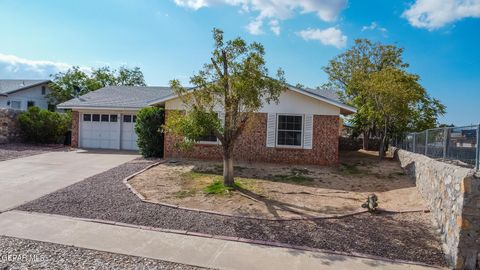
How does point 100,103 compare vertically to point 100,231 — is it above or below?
above

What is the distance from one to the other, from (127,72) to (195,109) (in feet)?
126

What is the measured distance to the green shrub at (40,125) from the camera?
18562 mm

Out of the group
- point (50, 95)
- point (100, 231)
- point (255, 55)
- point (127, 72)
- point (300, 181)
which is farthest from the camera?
point (127, 72)

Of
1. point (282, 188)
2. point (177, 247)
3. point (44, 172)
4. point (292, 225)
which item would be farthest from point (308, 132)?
point (44, 172)

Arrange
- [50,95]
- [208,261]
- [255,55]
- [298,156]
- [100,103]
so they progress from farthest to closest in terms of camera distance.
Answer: [50,95] → [100,103] → [298,156] → [255,55] → [208,261]

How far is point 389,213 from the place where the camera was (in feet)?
24.0

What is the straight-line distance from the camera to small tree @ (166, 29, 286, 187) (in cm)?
844

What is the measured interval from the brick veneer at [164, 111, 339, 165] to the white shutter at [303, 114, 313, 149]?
15cm

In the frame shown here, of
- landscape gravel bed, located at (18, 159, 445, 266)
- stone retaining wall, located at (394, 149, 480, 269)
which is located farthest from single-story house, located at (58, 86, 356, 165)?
stone retaining wall, located at (394, 149, 480, 269)

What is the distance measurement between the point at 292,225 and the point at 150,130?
10120mm

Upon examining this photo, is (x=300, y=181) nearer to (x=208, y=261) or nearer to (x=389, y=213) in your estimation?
(x=389, y=213)

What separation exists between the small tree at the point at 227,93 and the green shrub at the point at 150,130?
226 inches

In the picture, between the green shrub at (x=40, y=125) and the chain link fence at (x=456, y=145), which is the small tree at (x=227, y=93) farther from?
the green shrub at (x=40, y=125)

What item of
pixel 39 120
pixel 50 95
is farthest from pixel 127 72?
pixel 39 120
